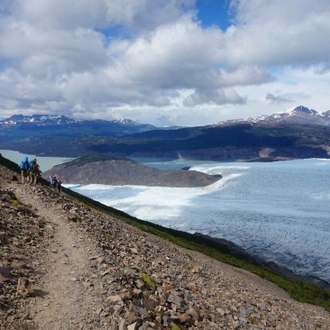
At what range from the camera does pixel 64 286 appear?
907 cm

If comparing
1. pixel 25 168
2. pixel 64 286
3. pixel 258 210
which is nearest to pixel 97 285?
pixel 64 286

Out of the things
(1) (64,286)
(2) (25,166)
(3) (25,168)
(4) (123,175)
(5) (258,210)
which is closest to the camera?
(1) (64,286)

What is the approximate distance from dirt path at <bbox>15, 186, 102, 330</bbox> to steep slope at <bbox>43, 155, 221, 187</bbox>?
116999 mm

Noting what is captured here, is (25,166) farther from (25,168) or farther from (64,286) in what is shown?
(64,286)

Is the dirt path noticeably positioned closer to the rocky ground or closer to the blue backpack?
the rocky ground

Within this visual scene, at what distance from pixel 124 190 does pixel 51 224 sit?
4342 inches

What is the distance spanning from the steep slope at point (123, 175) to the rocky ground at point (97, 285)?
114194 millimetres

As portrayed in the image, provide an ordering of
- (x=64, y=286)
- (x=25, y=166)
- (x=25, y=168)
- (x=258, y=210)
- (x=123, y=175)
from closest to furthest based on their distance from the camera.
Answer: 1. (x=64, y=286)
2. (x=25, y=166)
3. (x=25, y=168)
4. (x=258, y=210)
5. (x=123, y=175)

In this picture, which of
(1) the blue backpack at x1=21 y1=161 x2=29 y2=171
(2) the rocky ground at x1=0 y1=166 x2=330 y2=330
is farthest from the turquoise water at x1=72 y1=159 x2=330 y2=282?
(1) the blue backpack at x1=21 y1=161 x2=29 y2=171

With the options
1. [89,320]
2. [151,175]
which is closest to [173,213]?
[151,175]

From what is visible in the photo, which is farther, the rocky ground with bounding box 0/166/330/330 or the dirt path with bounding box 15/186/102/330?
the rocky ground with bounding box 0/166/330/330

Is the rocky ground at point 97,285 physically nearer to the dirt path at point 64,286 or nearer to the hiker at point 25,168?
the dirt path at point 64,286

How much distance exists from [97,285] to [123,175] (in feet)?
463

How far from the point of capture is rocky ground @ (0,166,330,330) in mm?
7793
